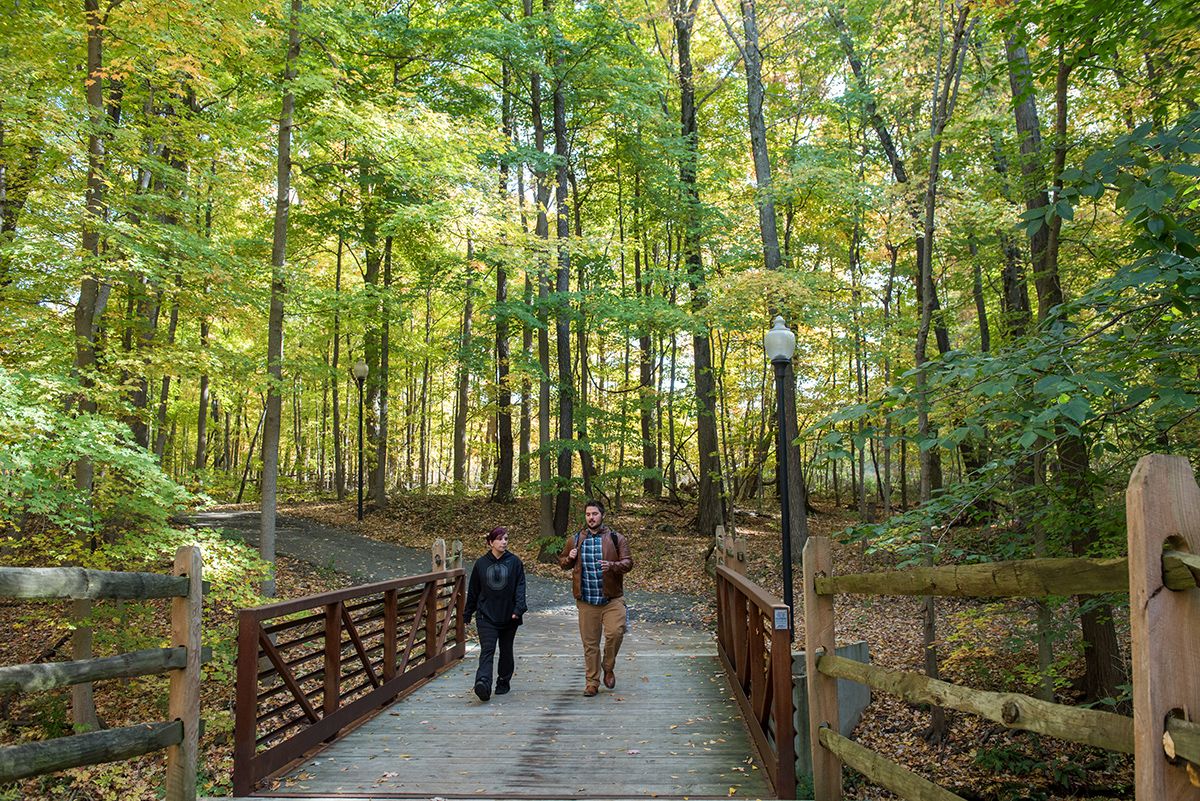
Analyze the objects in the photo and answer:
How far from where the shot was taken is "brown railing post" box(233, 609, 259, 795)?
4430 mm

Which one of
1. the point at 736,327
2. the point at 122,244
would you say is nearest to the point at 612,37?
the point at 736,327

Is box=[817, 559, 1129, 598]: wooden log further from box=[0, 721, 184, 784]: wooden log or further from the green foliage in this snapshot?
the green foliage

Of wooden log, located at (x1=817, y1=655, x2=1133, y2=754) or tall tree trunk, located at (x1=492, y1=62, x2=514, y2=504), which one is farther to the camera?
tall tree trunk, located at (x1=492, y1=62, x2=514, y2=504)

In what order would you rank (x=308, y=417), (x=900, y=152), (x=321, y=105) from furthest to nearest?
(x=308, y=417)
(x=900, y=152)
(x=321, y=105)

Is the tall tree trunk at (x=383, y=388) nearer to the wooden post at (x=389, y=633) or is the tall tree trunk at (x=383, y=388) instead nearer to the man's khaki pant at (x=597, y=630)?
the wooden post at (x=389, y=633)

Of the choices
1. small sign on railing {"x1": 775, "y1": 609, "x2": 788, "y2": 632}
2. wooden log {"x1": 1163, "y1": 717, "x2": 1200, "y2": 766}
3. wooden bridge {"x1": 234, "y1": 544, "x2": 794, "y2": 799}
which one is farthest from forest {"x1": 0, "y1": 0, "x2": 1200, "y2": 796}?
wooden bridge {"x1": 234, "y1": 544, "x2": 794, "y2": 799}

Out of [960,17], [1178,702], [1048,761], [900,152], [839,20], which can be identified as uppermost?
[839,20]

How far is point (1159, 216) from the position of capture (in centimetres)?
310

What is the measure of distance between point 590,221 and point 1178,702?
25.4 meters

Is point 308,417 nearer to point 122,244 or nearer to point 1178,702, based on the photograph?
point 122,244

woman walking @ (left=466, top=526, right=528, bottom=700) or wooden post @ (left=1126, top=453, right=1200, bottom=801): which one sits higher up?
wooden post @ (left=1126, top=453, right=1200, bottom=801)

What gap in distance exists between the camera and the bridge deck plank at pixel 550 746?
14.8 feet

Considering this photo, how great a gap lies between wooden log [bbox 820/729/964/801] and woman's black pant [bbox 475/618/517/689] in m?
3.76

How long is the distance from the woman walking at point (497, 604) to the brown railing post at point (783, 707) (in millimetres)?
3008
